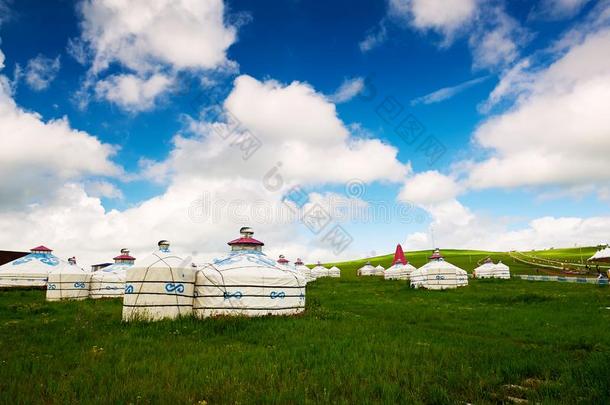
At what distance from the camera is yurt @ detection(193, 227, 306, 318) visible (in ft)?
45.1

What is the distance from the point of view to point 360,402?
16.6 ft

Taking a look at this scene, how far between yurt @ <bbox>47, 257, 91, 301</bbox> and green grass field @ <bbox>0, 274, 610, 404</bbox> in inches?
490

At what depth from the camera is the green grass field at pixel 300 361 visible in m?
5.39

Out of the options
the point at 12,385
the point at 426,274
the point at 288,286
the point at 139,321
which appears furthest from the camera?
the point at 426,274

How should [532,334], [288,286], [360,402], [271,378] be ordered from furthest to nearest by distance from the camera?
[288,286] < [532,334] < [271,378] < [360,402]

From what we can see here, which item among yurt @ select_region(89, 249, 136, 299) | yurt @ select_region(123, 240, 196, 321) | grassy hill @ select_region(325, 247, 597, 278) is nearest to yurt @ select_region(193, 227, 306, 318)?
yurt @ select_region(123, 240, 196, 321)

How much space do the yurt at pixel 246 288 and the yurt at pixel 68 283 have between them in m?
14.6

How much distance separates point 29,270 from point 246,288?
26.4 meters

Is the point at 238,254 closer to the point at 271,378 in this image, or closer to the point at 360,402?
the point at 271,378

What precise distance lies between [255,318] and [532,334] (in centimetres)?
813

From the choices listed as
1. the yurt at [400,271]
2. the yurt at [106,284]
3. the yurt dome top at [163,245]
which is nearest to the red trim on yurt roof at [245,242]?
the yurt dome top at [163,245]

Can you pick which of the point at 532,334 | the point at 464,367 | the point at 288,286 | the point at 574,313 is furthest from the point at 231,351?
the point at 574,313

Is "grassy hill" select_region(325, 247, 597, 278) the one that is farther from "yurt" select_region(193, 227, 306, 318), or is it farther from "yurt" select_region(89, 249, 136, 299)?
A: "yurt" select_region(193, 227, 306, 318)

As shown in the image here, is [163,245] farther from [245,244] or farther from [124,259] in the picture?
[124,259]
